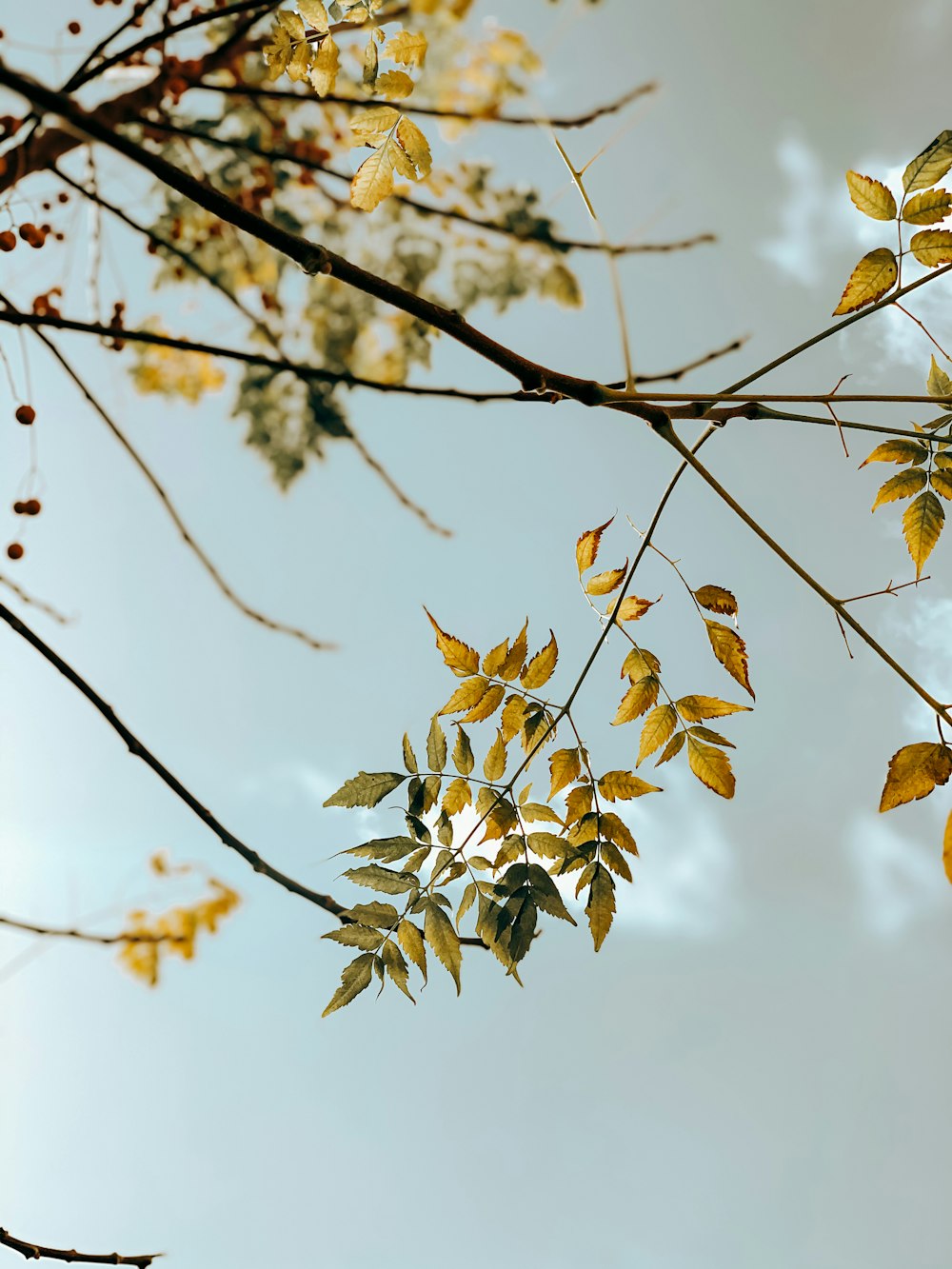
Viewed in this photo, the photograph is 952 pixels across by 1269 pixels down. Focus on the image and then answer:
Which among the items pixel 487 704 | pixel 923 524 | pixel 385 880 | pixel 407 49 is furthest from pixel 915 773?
pixel 407 49

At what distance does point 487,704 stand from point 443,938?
24 centimetres

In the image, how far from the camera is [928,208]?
→ 0.81 meters

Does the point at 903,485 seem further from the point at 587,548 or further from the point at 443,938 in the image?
the point at 443,938

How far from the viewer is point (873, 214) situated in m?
0.82

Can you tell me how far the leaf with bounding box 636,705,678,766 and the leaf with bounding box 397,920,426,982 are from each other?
30cm

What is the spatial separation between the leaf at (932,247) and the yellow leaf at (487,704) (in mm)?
574

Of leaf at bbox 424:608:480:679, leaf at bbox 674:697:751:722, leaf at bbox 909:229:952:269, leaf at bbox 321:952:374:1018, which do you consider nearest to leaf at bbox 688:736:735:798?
leaf at bbox 674:697:751:722

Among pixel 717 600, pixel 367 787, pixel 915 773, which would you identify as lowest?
pixel 367 787

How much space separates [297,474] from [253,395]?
0.90 feet

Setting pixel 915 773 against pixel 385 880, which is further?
pixel 385 880

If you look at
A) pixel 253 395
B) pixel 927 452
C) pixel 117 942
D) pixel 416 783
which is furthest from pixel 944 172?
pixel 253 395

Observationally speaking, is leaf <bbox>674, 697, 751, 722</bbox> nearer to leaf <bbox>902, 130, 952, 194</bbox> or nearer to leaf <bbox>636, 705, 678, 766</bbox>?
leaf <bbox>636, 705, 678, 766</bbox>

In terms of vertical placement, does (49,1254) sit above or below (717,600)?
below

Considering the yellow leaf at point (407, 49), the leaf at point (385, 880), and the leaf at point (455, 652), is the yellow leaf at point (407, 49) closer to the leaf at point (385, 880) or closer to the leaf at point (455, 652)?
the leaf at point (455, 652)
